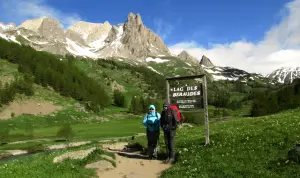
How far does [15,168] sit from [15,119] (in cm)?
10436

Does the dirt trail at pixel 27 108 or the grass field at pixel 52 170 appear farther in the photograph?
the dirt trail at pixel 27 108

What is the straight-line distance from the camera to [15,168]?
18719 millimetres

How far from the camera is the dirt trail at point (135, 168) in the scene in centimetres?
1928

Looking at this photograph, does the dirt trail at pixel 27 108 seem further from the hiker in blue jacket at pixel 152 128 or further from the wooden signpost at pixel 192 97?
the hiker in blue jacket at pixel 152 128

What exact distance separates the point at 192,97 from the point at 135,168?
7.30 metres

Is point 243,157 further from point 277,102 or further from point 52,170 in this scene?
point 277,102

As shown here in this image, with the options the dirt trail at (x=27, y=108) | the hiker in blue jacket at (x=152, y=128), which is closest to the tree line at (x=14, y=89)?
the dirt trail at (x=27, y=108)

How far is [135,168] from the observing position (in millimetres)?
20969

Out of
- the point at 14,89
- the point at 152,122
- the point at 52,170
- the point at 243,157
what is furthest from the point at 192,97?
the point at 14,89

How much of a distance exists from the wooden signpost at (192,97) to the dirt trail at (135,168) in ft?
15.5

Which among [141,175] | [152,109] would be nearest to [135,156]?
[152,109]

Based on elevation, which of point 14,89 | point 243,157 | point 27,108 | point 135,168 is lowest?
point 135,168

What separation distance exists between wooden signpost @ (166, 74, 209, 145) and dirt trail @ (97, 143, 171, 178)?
474cm

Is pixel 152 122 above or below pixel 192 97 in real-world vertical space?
below
